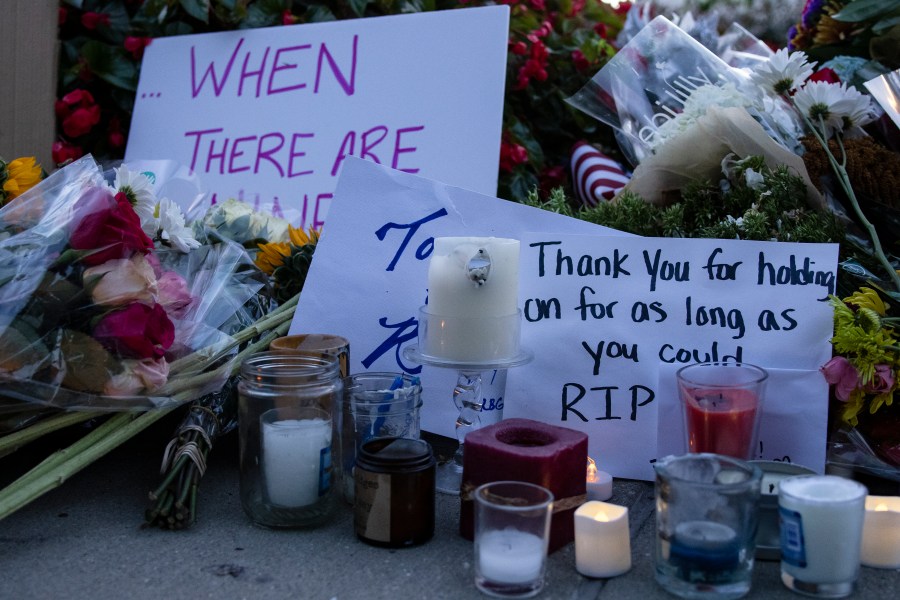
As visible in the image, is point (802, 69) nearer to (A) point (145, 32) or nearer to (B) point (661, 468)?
(B) point (661, 468)

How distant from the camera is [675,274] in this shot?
164cm

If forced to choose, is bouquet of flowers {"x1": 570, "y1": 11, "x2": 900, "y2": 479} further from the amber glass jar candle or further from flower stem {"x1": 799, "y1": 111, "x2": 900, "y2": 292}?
the amber glass jar candle

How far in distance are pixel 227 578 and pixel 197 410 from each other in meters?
0.41

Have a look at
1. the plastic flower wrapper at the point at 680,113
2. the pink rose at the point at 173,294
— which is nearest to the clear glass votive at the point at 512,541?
the pink rose at the point at 173,294

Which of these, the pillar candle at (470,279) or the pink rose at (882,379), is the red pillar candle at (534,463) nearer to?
the pillar candle at (470,279)

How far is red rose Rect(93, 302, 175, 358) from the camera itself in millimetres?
1433

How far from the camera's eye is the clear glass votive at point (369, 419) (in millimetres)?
1516

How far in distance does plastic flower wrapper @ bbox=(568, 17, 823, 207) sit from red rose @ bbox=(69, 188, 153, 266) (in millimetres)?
1053

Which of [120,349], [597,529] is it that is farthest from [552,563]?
[120,349]

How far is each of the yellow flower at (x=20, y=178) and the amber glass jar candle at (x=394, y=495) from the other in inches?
34.5

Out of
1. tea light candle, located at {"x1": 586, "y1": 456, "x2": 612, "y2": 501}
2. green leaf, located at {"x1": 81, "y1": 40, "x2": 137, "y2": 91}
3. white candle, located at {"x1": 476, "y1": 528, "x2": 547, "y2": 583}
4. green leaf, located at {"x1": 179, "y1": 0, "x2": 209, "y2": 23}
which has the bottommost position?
white candle, located at {"x1": 476, "y1": 528, "x2": 547, "y2": 583}

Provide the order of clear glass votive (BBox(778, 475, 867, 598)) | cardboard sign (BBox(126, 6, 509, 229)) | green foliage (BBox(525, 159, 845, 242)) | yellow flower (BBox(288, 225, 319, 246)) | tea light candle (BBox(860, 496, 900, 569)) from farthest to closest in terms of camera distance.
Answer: cardboard sign (BBox(126, 6, 509, 229))
yellow flower (BBox(288, 225, 319, 246))
green foliage (BBox(525, 159, 845, 242))
tea light candle (BBox(860, 496, 900, 569))
clear glass votive (BBox(778, 475, 867, 598))

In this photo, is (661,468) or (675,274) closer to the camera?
(661,468)

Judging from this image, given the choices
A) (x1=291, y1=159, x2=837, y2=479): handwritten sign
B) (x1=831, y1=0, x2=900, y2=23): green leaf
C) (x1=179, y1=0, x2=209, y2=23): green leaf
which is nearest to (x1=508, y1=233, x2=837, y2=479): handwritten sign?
(x1=291, y1=159, x2=837, y2=479): handwritten sign
